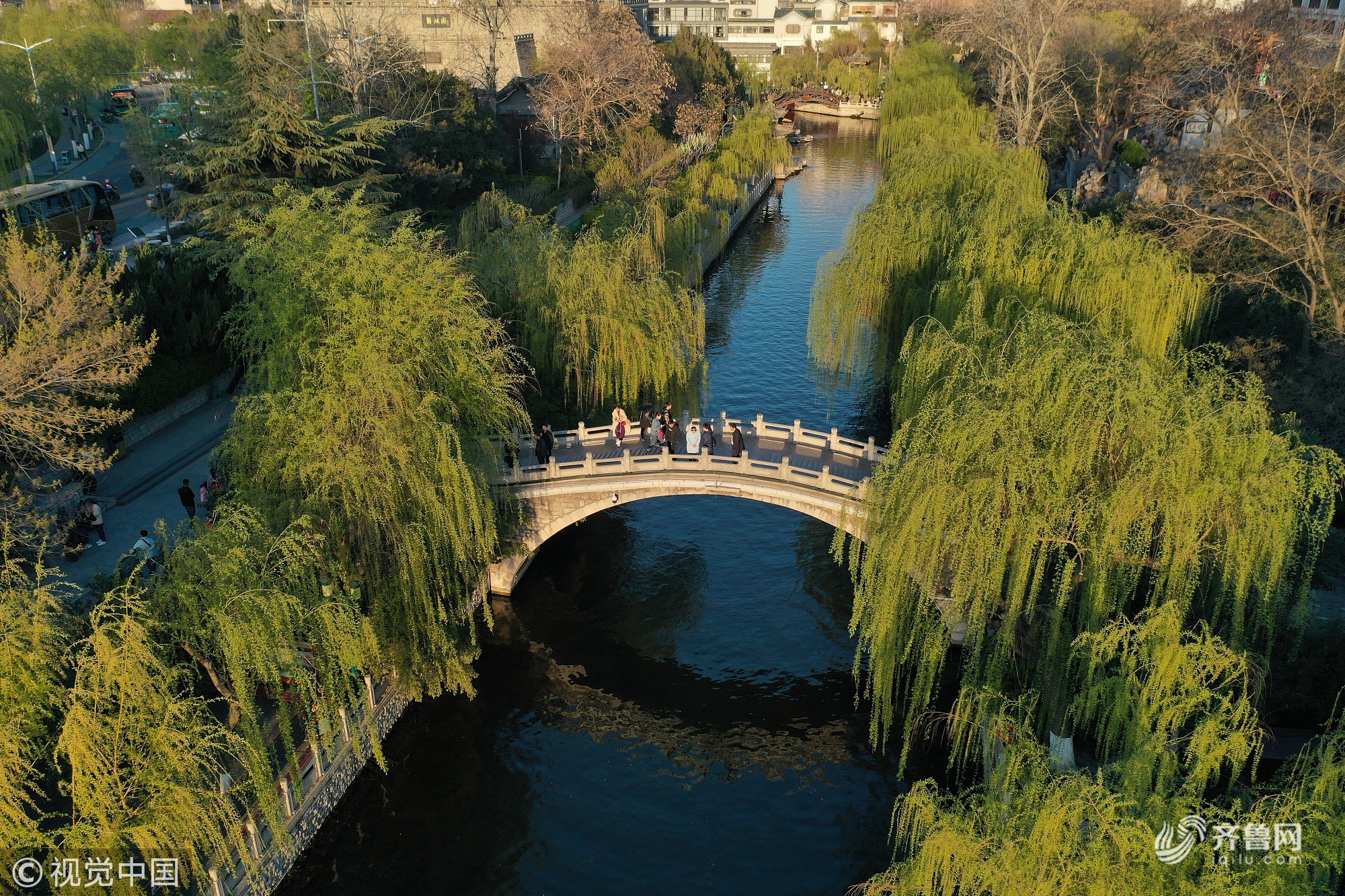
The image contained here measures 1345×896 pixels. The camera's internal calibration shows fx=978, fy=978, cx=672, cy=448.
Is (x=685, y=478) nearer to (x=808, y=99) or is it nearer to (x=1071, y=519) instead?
(x=1071, y=519)

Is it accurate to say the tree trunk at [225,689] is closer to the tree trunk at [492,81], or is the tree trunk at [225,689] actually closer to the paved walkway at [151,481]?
the paved walkway at [151,481]

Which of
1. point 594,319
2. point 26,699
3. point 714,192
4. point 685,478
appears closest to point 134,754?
point 26,699

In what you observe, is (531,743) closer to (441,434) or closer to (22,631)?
(441,434)

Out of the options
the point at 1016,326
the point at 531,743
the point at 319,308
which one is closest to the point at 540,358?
the point at 319,308

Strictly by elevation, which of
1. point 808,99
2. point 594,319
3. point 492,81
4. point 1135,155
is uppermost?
point 492,81

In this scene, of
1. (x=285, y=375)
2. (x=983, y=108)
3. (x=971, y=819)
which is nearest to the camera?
(x=971, y=819)

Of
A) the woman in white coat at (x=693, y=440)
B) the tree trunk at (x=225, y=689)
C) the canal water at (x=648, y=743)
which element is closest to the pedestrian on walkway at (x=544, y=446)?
the woman in white coat at (x=693, y=440)

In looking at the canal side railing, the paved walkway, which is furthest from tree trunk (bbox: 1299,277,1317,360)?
the paved walkway
